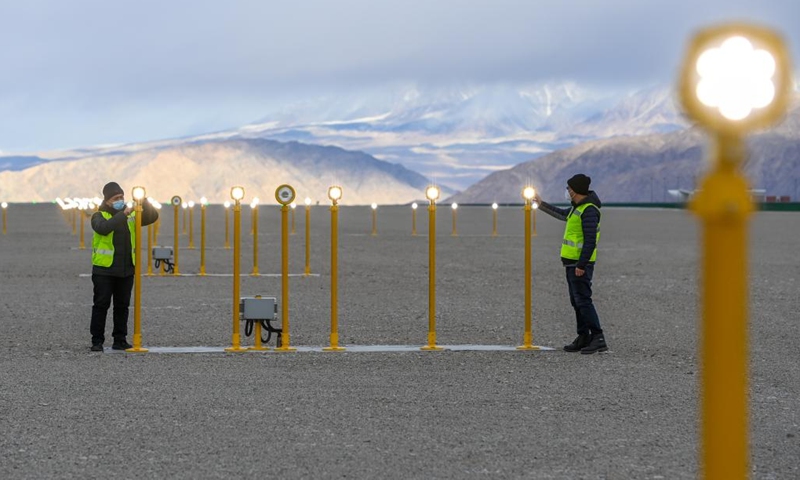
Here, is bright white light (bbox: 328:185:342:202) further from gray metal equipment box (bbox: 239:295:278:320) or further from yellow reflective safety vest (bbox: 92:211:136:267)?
yellow reflective safety vest (bbox: 92:211:136:267)

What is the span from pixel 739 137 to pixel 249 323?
11215mm

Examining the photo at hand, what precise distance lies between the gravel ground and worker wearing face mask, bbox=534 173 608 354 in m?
0.30

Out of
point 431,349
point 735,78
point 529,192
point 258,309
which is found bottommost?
point 431,349

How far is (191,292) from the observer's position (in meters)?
20.0

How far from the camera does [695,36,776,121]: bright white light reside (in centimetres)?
245

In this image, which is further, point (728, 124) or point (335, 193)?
point (335, 193)

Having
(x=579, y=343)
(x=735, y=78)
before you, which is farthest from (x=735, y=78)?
(x=579, y=343)

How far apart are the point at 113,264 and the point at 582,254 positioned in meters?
4.45

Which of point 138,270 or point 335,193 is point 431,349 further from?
point 138,270

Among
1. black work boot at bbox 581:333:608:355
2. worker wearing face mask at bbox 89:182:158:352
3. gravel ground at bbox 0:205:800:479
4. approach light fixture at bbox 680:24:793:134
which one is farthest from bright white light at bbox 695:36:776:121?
worker wearing face mask at bbox 89:182:158:352

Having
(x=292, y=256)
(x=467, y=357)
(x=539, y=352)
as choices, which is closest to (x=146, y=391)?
(x=467, y=357)

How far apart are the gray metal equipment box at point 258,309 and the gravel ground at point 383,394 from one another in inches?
18.2

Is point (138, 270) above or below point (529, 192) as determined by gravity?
below

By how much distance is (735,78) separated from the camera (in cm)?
246
